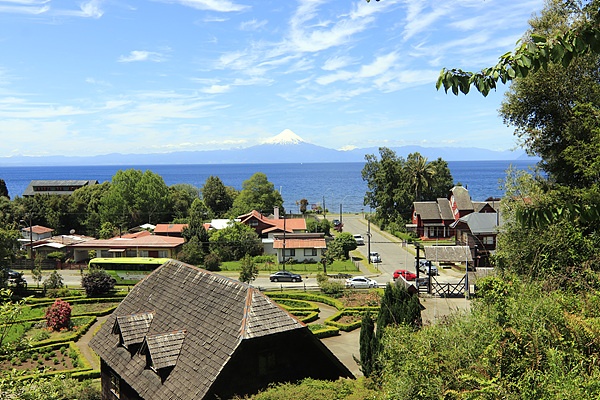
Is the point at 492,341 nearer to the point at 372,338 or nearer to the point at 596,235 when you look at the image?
the point at 596,235

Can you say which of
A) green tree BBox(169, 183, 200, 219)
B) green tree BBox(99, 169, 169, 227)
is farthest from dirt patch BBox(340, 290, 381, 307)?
green tree BBox(99, 169, 169, 227)

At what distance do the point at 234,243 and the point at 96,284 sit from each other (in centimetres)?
1897

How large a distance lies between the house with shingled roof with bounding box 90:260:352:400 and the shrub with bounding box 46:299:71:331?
18406 mm

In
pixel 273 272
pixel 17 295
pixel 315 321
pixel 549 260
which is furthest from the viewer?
pixel 273 272

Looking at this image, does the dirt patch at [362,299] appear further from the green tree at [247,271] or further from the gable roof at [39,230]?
the gable roof at [39,230]

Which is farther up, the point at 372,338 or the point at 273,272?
the point at 372,338

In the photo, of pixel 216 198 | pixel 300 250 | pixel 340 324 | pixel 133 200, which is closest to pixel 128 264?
pixel 300 250

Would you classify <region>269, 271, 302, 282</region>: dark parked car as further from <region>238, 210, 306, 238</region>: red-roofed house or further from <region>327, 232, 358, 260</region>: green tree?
<region>238, 210, 306, 238</region>: red-roofed house

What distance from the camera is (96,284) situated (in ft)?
141

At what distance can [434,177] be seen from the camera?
81938mm

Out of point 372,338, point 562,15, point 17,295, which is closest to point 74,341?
point 17,295

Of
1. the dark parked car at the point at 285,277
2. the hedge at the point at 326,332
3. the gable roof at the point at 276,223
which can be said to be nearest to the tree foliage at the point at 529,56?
the hedge at the point at 326,332

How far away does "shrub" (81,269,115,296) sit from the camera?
43.0 m

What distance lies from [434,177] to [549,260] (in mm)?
65156
